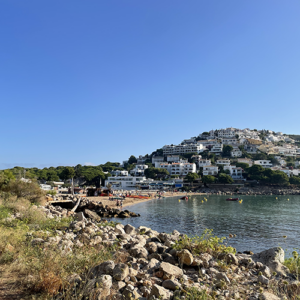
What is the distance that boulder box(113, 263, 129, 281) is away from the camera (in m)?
4.66

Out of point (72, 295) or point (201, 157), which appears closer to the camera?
point (72, 295)

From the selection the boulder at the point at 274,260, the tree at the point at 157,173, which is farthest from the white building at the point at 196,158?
the boulder at the point at 274,260

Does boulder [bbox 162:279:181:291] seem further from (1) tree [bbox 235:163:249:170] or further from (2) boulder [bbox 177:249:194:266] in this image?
(1) tree [bbox 235:163:249:170]

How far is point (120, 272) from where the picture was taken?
471 cm

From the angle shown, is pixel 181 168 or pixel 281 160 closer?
pixel 181 168

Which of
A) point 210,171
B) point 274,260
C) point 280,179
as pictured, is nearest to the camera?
point 274,260

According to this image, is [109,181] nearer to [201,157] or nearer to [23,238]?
[201,157]

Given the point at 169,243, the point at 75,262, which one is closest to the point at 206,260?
the point at 169,243

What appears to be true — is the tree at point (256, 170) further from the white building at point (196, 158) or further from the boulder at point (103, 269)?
the boulder at point (103, 269)

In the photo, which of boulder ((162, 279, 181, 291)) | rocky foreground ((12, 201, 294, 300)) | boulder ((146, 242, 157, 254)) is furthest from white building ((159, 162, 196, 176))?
boulder ((162, 279, 181, 291))

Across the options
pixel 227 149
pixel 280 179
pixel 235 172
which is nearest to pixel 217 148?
pixel 227 149

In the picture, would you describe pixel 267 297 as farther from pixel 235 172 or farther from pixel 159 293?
pixel 235 172

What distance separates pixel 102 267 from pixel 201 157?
425ft

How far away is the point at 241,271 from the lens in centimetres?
638
